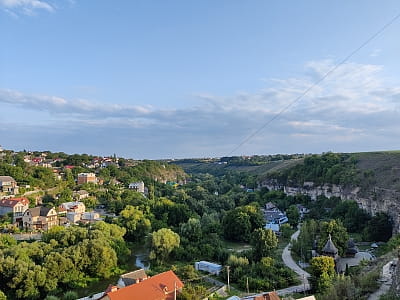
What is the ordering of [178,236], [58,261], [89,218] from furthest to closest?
1. [89,218]
2. [178,236]
3. [58,261]

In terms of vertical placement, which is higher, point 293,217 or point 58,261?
point 58,261

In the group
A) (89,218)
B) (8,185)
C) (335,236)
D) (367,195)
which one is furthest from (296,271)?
(8,185)

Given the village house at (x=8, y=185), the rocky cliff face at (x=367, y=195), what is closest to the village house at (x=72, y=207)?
the village house at (x=8, y=185)

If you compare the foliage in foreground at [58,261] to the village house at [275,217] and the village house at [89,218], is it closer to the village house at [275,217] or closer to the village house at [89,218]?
the village house at [89,218]

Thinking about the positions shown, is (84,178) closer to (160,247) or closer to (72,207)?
(72,207)

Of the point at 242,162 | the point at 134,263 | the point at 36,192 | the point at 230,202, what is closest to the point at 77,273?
the point at 134,263

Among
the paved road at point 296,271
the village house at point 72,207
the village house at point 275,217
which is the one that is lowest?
the paved road at point 296,271

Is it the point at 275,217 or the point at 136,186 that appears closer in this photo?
the point at 275,217
